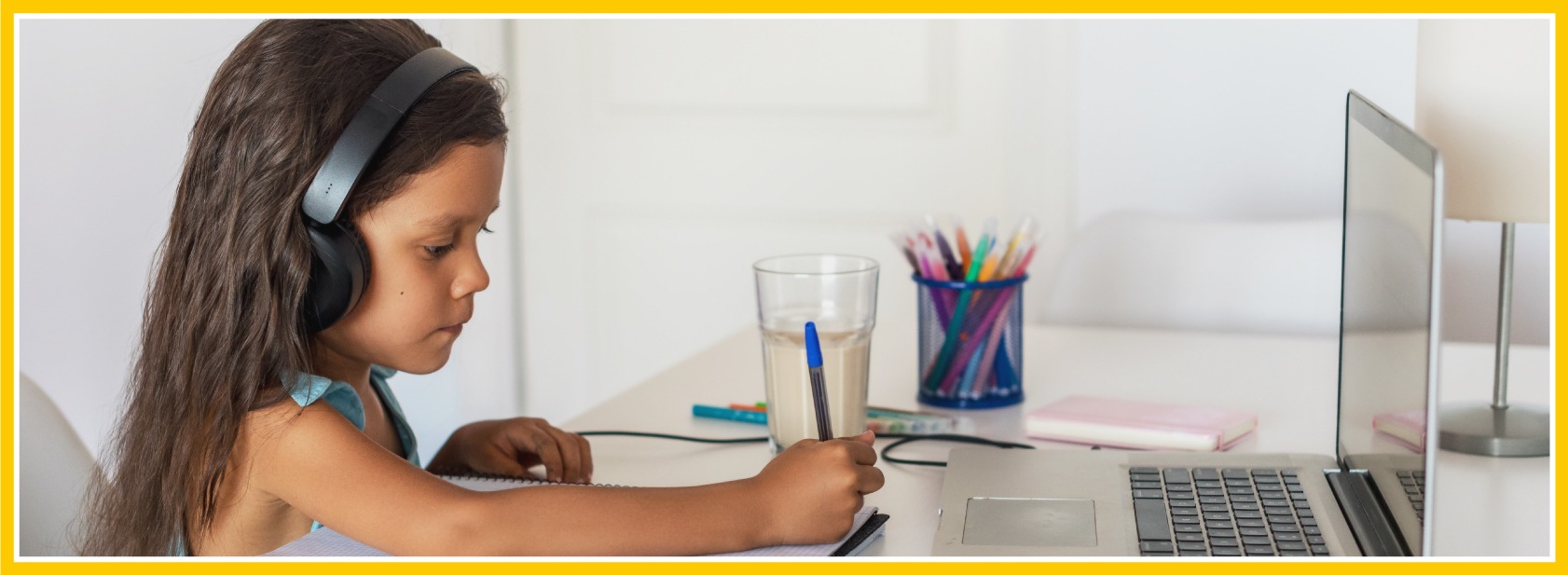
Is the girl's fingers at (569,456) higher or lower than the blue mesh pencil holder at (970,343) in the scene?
lower

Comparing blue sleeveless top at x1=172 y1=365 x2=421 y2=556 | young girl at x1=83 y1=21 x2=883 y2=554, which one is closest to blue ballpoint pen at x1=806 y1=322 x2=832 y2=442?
young girl at x1=83 y1=21 x2=883 y2=554

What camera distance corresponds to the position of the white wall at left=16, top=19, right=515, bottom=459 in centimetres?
171

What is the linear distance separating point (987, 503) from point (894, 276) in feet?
4.95

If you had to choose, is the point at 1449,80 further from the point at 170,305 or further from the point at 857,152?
the point at 857,152

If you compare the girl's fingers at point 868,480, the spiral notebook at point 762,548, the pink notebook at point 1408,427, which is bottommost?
the spiral notebook at point 762,548

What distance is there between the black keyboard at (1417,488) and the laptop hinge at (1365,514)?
33 mm

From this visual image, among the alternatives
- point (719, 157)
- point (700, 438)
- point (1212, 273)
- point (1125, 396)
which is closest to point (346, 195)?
point (700, 438)

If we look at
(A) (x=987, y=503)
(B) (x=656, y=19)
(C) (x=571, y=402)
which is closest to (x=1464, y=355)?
(A) (x=987, y=503)

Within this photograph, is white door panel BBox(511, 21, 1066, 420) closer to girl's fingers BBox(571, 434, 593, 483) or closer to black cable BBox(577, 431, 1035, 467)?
black cable BBox(577, 431, 1035, 467)

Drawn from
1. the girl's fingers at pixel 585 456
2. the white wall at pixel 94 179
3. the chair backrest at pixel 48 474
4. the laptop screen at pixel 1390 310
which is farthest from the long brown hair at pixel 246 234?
the white wall at pixel 94 179

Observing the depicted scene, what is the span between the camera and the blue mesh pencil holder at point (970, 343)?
3.84ft

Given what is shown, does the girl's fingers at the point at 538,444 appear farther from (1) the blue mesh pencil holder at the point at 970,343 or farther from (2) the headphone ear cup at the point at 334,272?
(1) the blue mesh pencil holder at the point at 970,343

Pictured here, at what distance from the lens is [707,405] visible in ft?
3.97

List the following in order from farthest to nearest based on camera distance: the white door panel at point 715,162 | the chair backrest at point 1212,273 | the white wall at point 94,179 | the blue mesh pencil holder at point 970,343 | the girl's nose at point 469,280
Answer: the white door panel at point 715,162, the white wall at point 94,179, the chair backrest at point 1212,273, the blue mesh pencil holder at point 970,343, the girl's nose at point 469,280
